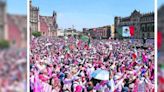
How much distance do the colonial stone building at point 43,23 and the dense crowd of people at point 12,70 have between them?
30 cm

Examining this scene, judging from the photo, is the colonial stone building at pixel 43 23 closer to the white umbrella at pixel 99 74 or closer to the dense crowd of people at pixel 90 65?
the dense crowd of people at pixel 90 65

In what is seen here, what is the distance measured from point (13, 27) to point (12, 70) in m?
0.44

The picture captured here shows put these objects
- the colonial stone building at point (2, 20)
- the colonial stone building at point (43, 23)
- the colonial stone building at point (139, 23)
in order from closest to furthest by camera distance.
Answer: the colonial stone building at point (2, 20)
the colonial stone building at point (43, 23)
the colonial stone building at point (139, 23)

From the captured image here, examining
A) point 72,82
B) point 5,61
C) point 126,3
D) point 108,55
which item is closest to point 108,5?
point 126,3

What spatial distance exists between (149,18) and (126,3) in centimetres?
29

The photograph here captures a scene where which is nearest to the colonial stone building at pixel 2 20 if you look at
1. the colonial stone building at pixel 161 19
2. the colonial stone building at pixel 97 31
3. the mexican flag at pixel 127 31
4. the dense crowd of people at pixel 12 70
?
the dense crowd of people at pixel 12 70

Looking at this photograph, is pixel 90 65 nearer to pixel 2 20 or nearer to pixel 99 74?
pixel 99 74

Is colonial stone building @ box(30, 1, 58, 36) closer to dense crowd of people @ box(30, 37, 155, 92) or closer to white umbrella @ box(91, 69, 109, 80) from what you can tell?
dense crowd of people @ box(30, 37, 155, 92)

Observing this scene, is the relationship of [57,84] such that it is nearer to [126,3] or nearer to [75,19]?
[75,19]

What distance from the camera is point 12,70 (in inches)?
191

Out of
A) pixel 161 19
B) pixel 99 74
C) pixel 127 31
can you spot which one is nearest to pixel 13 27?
pixel 99 74

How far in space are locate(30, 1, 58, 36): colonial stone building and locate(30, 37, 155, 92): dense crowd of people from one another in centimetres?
8

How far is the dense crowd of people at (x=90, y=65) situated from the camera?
5.07m

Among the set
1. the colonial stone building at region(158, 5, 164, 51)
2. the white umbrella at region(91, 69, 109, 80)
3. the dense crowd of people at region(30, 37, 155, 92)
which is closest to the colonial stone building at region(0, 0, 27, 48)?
the dense crowd of people at region(30, 37, 155, 92)
